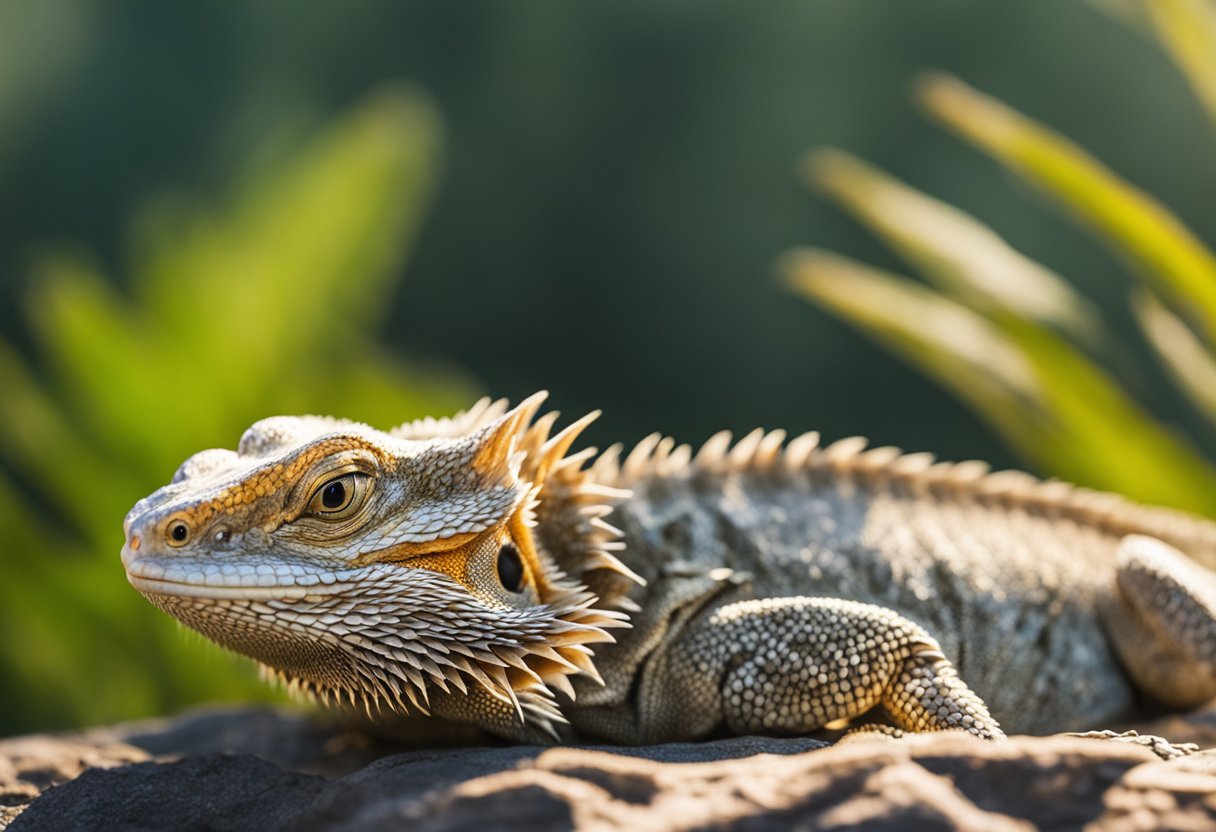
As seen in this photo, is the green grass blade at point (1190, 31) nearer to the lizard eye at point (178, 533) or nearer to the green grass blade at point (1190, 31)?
the green grass blade at point (1190, 31)

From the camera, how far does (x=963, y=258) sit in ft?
11.3

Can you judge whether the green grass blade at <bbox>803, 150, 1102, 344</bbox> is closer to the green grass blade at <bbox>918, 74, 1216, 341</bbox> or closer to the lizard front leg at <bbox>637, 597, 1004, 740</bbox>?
the green grass blade at <bbox>918, 74, 1216, 341</bbox>

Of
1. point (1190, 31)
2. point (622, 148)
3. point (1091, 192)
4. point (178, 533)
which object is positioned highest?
point (622, 148)

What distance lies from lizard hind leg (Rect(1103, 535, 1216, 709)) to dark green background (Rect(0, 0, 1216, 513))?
4.30 metres

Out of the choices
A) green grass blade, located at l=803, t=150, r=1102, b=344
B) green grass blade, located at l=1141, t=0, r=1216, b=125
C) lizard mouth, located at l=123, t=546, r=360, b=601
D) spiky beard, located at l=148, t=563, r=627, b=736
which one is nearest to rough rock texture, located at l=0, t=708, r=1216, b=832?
spiky beard, located at l=148, t=563, r=627, b=736

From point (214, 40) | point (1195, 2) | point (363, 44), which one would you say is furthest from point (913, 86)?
point (214, 40)

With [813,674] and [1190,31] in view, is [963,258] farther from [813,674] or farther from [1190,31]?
[813,674]

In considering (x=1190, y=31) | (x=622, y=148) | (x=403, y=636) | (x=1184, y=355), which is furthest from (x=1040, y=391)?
(x=622, y=148)

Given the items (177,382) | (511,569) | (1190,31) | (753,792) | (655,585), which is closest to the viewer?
(753,792)

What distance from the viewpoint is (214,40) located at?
23.5 ft

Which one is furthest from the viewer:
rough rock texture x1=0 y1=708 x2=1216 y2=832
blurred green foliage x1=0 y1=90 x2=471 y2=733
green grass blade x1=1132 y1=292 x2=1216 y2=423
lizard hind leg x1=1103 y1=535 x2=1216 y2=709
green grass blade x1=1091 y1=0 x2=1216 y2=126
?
blurred green foliage x1=0 y1=90 x2=471 y2=733

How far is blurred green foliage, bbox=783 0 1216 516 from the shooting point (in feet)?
10.5

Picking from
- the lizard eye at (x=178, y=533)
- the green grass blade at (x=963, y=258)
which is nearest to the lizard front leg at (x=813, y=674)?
the lizard eye at (x=178, y=533)

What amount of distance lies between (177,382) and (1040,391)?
2925 millimetres
